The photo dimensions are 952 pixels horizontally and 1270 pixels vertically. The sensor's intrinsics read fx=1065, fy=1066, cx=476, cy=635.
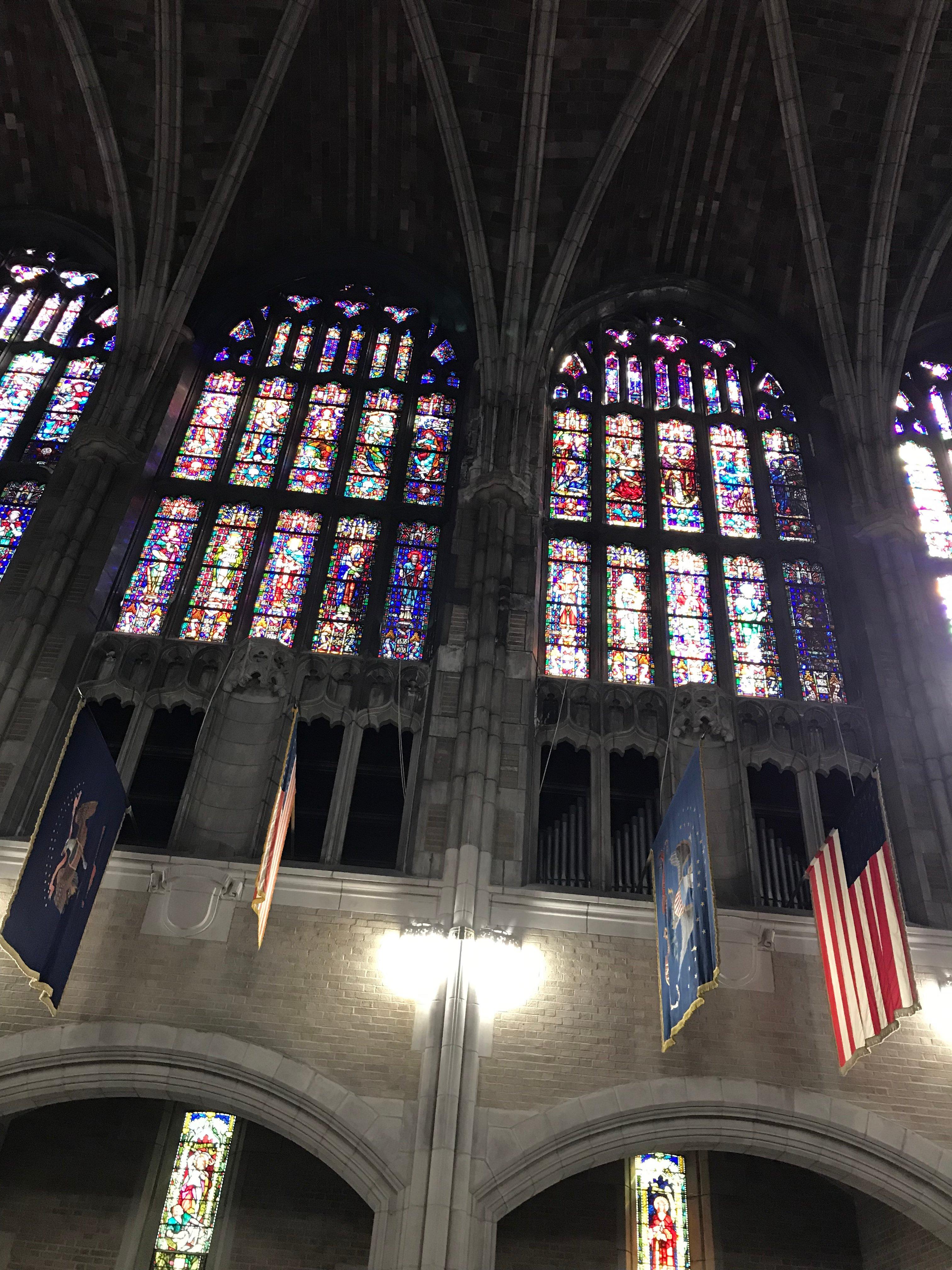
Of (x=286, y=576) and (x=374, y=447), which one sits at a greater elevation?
(x=374, y=447)

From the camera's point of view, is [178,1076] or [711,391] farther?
[711,391]

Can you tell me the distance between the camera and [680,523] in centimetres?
1678

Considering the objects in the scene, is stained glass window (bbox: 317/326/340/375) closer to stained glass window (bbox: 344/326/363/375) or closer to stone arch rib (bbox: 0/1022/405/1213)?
stained glass window (bbox: 344/326/363/375)

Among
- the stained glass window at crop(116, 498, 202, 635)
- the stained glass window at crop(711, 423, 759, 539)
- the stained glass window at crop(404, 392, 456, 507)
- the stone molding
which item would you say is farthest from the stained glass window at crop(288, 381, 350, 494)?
the stone molding

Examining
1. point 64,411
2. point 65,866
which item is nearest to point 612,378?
point 64,411

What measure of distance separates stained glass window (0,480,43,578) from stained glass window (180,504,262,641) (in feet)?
8.48

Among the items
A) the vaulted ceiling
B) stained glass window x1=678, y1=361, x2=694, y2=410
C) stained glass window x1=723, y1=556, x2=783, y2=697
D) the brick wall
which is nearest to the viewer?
the brick wall

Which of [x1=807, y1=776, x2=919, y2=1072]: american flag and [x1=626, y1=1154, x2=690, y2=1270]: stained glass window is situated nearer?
[x1=807, y1=776, x2=919, y2=1072]: american flag

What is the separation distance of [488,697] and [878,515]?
6877 mm

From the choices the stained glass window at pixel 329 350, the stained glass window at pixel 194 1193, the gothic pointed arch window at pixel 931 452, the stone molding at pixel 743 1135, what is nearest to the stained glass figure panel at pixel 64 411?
the stained glass window at pixel 329 350

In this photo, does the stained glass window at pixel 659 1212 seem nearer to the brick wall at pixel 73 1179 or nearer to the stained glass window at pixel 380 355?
the brick wall at pixel 73 1179

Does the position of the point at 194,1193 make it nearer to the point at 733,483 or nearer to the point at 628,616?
the point at 628,616

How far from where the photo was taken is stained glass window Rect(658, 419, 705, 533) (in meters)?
16.8

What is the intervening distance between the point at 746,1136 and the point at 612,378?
42.3 feet
